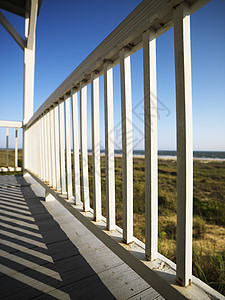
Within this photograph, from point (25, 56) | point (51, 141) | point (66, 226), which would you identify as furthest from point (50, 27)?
point (66, 226)

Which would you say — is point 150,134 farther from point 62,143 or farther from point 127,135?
point 62,143

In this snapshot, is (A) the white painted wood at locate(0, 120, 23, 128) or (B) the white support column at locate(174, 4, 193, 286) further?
(A) the white painted wood at locate(0, 120, 23, 128)

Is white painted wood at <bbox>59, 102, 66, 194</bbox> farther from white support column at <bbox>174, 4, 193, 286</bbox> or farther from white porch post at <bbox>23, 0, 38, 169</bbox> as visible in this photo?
white porch post at <bbox>23, 0, 38, 169</bbox>

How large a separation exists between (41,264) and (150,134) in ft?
2.85

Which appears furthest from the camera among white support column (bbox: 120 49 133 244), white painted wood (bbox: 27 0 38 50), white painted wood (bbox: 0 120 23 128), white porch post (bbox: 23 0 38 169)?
white porch post (bbox: 23 0 38 169)

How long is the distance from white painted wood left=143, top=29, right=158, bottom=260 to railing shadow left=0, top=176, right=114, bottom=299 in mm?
363

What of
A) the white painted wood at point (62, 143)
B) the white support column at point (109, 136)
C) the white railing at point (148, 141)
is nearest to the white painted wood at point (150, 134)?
the white railing at point (148, 141)

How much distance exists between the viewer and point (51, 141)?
1.54 metres

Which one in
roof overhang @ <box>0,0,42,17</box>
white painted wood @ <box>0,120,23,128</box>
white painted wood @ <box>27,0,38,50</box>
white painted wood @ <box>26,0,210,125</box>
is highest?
roof overhang @ <box>0,0,42,17</box>

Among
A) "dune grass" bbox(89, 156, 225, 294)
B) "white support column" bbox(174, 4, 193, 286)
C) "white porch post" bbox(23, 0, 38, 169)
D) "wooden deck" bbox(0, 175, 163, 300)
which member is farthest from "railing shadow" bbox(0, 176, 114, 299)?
"white porch post" bbox(23, 0, 38, 169)

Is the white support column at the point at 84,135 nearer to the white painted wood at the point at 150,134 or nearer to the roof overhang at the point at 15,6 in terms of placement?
the white painted wood at the point at 150,134

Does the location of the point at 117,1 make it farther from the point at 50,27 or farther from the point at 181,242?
the point at 181,242

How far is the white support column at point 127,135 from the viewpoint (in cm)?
65

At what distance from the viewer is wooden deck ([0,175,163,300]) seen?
70 cm
